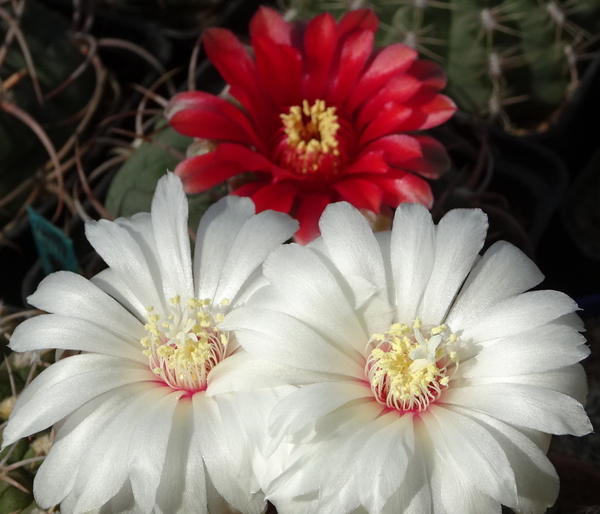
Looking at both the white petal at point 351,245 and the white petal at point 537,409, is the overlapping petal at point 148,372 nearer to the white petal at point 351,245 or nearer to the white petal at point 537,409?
the white petal at point 351,245

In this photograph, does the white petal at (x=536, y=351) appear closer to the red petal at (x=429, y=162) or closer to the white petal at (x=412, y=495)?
the white petal at (x=412, y=495)

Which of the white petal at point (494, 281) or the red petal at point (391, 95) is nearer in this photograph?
the white petal at point (494, 281)

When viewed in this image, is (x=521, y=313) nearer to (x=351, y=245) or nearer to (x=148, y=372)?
(x=351, y=245)

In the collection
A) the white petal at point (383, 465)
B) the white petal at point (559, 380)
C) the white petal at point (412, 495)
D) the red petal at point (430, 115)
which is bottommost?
the white petal at point (412, 495)

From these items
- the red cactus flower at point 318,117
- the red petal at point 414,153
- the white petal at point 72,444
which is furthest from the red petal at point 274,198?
the white petal at point 72,444

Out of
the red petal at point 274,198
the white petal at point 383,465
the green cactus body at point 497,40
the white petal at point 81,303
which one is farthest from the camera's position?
the green cactus body at point 497,40

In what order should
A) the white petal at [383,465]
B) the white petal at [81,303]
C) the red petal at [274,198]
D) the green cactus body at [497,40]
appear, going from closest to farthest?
the white petal at [383,465] → the white petal at [81,303] → the red petal at [274,198] → the green cactus body at [497,40]

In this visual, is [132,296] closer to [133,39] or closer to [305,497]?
[305,497]

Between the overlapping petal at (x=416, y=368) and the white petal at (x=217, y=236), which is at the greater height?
the white petal at (x=217, y=236)

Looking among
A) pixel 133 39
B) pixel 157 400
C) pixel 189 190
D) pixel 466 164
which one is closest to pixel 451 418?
pixel 157 400
